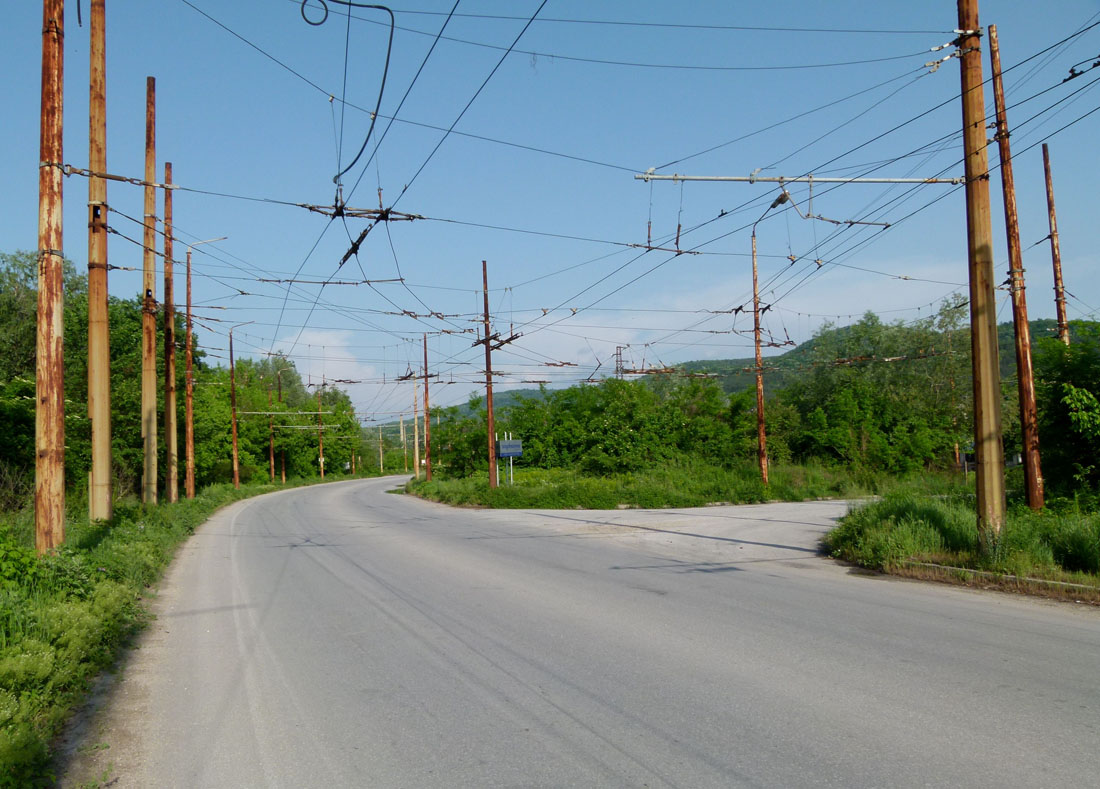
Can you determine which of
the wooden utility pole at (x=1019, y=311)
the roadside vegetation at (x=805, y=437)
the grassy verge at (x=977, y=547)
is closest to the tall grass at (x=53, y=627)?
the grassy verge at (x=977, y=547)

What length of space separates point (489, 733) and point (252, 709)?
80.4 inches

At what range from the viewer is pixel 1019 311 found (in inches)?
603

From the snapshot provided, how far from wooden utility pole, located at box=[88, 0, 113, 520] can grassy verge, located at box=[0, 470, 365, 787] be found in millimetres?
1211

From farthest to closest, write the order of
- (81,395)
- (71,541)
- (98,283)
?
(81,395), (98,283), (71,541)

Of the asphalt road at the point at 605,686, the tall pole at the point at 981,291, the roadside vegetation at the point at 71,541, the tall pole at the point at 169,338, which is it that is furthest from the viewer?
the tall pole at the point at 169,338

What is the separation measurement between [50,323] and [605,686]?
27.6ft

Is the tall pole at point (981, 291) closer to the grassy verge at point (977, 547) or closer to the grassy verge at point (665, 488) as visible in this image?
the grassy verge at point (977, 547)

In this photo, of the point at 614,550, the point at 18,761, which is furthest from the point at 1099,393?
the point at 18,761

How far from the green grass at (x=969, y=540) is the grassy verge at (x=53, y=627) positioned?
37.0ft

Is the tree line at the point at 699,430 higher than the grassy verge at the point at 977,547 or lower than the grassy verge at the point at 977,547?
higher

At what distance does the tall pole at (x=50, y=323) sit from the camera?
10.1 meters

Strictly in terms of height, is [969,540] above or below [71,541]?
below

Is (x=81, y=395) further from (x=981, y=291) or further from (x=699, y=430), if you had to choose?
(x=981, y=291)

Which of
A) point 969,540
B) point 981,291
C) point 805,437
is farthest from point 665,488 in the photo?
point 981,291
